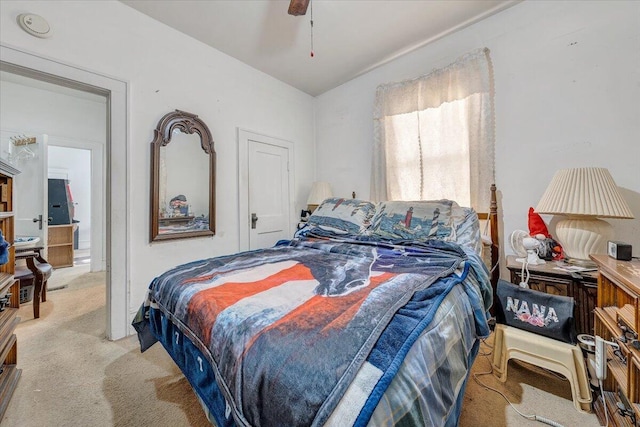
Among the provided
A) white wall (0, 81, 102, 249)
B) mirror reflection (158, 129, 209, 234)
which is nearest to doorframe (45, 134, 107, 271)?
white wall (0, 81, 102, 249)

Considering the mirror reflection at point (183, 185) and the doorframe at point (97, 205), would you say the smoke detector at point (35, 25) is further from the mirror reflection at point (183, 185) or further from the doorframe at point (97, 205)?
the doorframe at point (97, 205)

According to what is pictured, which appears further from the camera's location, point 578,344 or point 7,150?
point 7,150

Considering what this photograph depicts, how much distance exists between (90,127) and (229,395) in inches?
201

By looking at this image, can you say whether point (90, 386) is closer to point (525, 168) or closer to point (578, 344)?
point (578, 344)

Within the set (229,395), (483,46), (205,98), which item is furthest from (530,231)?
(205,98)

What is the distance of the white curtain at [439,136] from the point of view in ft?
7.61

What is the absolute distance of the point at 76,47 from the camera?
1.94m

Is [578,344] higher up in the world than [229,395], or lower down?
Answer: lower down

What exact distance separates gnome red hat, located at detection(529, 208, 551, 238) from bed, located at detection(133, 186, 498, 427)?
641mm

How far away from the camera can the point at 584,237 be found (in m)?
1.64

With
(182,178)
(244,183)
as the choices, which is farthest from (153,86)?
(244,183)

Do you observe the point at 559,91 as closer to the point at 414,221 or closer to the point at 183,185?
the point at 414,221

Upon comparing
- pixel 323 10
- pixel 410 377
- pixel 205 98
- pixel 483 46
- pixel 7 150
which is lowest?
pixel 410 377

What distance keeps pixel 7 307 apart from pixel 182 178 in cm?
146
